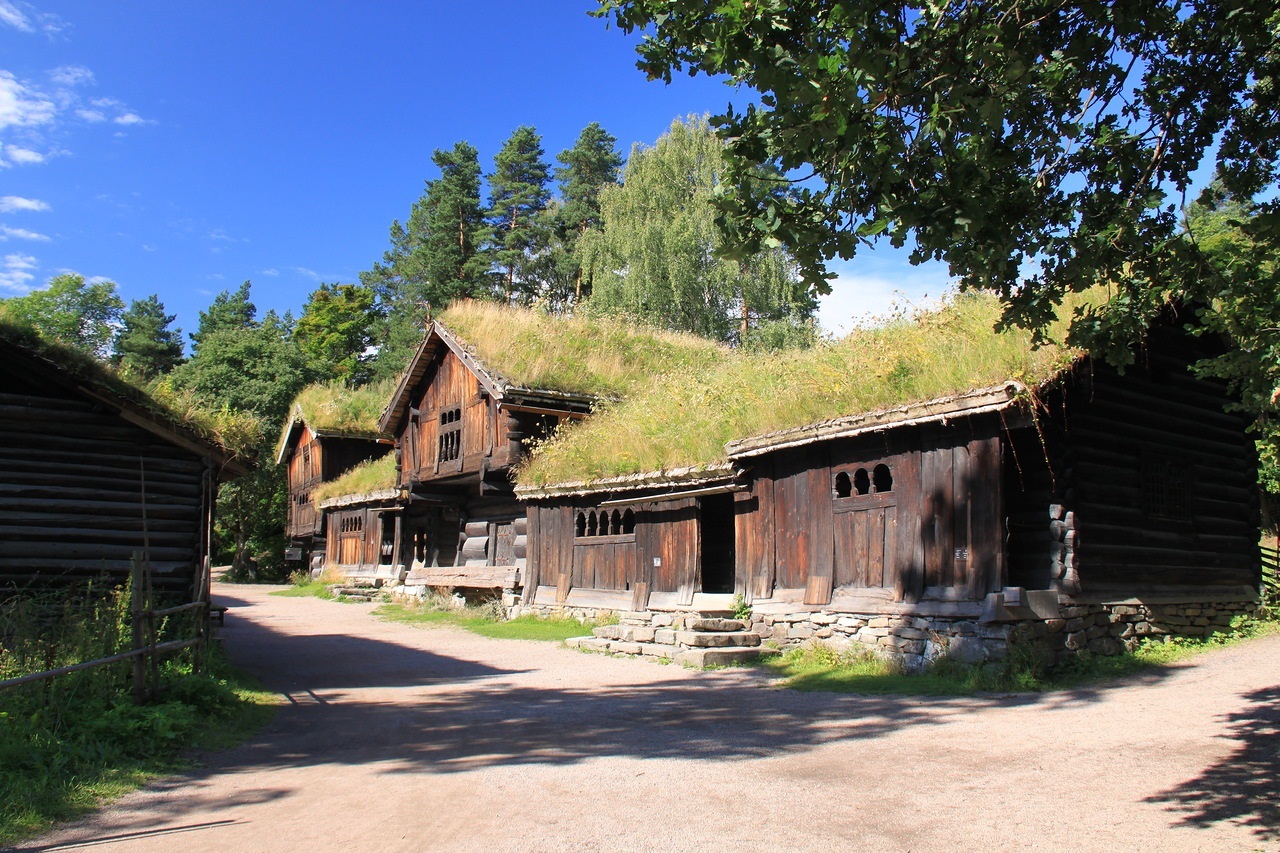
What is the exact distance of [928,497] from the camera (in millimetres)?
12633

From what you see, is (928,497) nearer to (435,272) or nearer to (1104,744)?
(1104,744)

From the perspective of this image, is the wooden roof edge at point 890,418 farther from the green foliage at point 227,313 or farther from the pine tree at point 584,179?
the green foliage at point 227,313

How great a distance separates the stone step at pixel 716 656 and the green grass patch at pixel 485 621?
13.3 feet

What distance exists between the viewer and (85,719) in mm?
7793

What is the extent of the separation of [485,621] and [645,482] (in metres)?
6.62

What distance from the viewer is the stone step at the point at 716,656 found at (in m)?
14.0

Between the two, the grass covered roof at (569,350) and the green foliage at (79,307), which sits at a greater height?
the green foliage at (79,307)

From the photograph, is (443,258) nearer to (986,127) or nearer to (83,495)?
(83,495)

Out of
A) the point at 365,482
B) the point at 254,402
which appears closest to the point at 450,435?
the point at 365,482

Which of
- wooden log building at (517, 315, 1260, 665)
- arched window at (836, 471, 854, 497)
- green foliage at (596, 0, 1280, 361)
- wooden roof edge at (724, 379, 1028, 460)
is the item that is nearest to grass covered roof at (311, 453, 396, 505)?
wooden log building at (517, 315, 1260, 665)

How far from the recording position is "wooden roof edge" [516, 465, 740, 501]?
1634 centimetres

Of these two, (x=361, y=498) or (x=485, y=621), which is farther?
(x=361, y=498)

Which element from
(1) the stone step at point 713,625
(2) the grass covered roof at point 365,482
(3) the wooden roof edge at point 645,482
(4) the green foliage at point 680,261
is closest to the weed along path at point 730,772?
(1) the stone step at point 713,625

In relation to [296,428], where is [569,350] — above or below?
above
